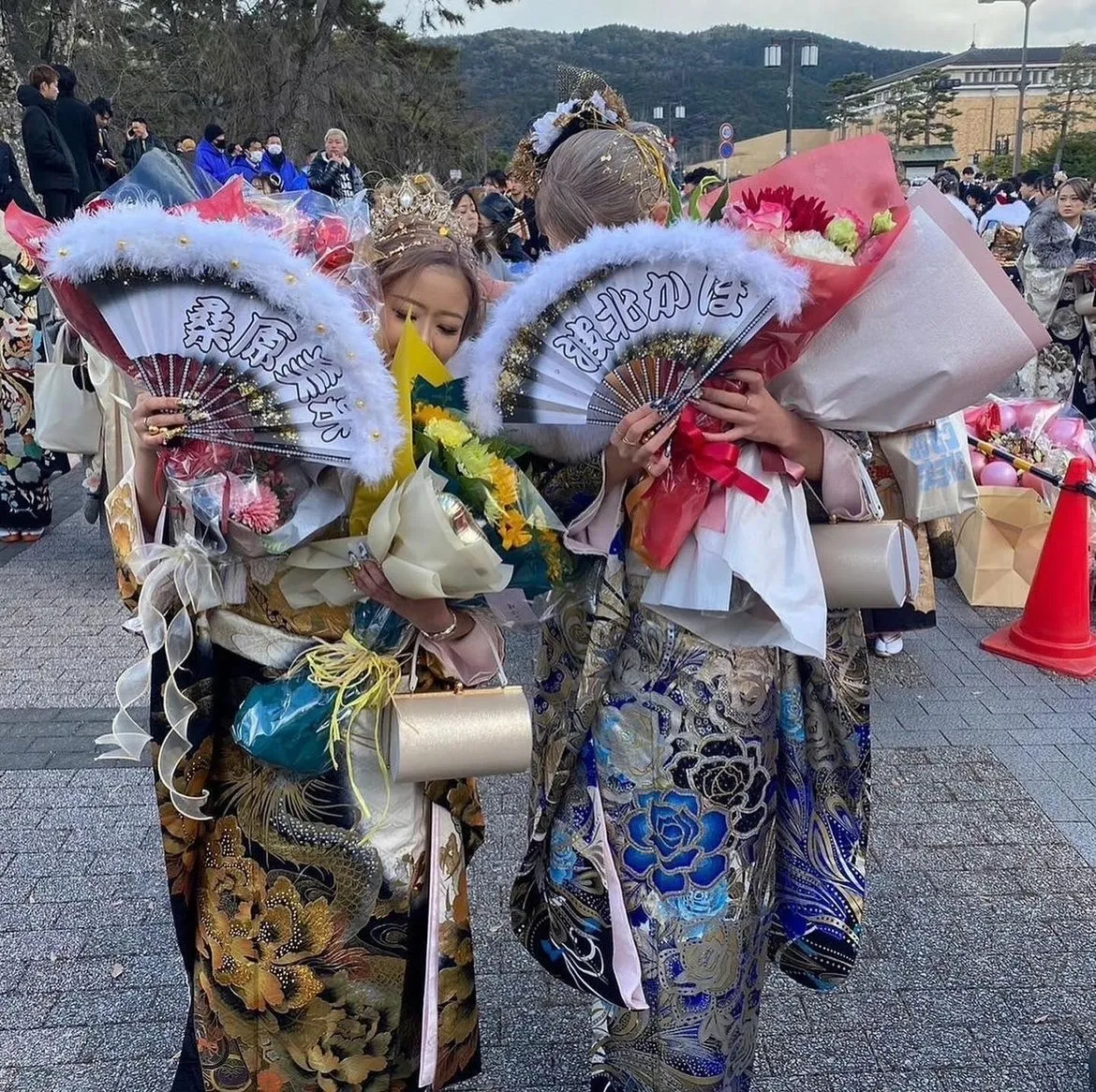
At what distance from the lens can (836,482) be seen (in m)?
1.69

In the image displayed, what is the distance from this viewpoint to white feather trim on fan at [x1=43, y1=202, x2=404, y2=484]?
128 centimetres

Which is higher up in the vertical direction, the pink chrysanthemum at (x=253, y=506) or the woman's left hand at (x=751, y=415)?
the woman's left hand at (x=751, y=415)

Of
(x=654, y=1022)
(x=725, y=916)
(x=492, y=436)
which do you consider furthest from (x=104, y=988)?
(x=492, y=436)

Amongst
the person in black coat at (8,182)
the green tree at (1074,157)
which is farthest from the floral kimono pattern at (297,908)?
the green tree at (1074,157)

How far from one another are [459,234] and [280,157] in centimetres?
1208

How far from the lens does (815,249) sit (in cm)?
152

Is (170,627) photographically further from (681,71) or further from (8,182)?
(681,71)

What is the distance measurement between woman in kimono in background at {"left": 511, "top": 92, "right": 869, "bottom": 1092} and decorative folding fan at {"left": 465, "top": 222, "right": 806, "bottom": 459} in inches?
4.7

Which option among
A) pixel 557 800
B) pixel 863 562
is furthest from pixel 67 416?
pixel 863 562

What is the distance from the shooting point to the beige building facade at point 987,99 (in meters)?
59.1

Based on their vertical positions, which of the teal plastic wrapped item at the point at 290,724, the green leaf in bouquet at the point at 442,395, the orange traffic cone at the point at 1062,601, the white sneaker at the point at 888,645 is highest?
the green leaf in bouquet at the point at 442,395

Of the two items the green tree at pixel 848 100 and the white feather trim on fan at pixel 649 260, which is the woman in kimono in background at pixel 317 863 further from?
the green tree at pixel 848 100

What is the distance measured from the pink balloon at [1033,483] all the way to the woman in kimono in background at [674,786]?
11.6ft

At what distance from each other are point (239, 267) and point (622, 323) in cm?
51
